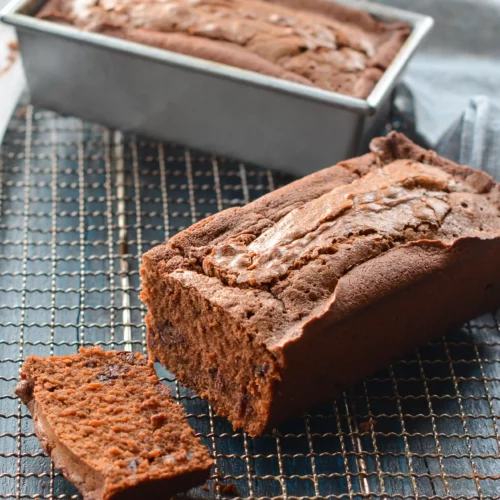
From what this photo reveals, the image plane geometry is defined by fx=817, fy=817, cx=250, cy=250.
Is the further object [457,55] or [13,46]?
[457,55]

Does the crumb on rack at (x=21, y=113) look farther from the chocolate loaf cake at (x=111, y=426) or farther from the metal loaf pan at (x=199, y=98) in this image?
the chocolate loaf cake at (x=111, y=426)

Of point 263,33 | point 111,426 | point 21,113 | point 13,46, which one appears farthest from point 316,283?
point 13,46

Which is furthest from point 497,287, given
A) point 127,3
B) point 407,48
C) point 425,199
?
point 127,3

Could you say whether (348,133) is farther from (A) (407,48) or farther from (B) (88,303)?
(B) (88,303)

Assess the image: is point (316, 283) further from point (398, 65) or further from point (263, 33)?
point (263, 33)

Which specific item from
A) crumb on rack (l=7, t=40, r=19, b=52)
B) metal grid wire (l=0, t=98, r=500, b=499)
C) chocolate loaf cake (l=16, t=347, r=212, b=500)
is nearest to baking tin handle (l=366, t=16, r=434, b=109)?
metal grid wire (l=0, t=98, r=500, b=499)

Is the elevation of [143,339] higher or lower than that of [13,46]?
lower

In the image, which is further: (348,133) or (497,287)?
(348,133)

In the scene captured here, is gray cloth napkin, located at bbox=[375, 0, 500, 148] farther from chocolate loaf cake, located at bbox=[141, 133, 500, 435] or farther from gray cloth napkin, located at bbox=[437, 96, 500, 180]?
chocolate loaf cake, located at bbox=[141, 133, 500, 435]
